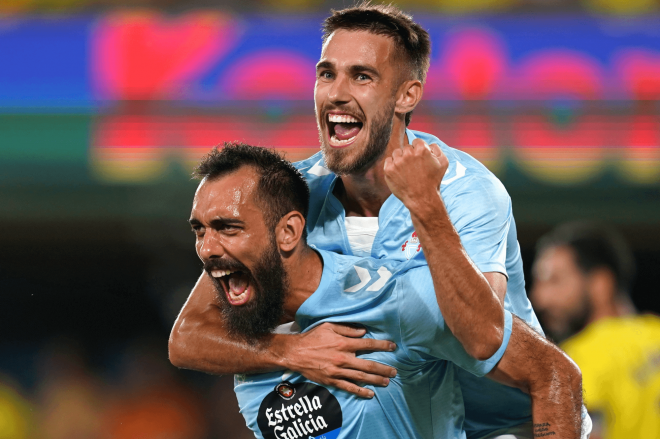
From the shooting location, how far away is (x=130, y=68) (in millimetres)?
7059

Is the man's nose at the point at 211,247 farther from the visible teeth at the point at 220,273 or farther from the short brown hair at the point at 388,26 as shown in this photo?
the short brown hair at the point at 388,26

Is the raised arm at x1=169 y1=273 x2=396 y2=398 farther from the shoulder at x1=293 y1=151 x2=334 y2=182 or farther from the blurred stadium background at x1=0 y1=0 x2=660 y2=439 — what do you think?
the blurred stadium background at x1=0 y1=0 x2=660 y2=439

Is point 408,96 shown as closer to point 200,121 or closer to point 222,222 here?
point 222,222

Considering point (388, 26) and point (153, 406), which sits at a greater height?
point (388, 26)

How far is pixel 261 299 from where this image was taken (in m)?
2.32

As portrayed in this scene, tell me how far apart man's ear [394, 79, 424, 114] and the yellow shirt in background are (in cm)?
198

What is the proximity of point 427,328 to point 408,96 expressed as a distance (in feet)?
3.35

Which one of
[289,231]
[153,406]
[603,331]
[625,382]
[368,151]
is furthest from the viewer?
[153,406]

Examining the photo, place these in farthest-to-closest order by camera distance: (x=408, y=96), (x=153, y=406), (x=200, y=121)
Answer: (x=200, y=121)
(x=153, y=406)
(x=408, y=96)

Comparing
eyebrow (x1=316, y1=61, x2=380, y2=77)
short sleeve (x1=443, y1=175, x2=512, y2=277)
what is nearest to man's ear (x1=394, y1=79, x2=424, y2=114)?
eyebrow (x1=316, y1=61, x2=380, y2=77)

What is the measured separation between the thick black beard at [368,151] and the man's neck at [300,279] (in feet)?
1.32

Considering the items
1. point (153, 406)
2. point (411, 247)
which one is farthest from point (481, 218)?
point (153, 406)

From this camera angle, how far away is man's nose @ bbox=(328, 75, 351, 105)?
2.62m

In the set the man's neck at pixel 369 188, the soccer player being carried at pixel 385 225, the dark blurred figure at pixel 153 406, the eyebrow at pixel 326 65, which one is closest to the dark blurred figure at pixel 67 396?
the dark blurred figure at pixel 153 406
